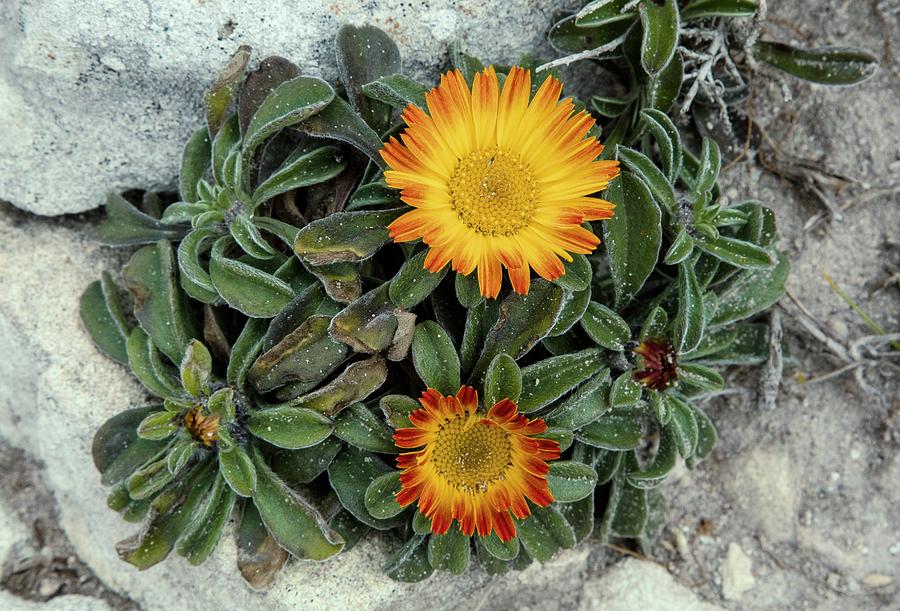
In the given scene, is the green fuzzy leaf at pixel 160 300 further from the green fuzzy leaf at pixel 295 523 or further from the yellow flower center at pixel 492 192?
the yellow flower center at pixel 492 192

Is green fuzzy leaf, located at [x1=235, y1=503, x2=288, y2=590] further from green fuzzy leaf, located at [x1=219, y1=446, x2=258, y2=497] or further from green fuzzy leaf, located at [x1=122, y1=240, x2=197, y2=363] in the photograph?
green fuzzy leaf, located at [x1=122, y1=240, x2=197, y2=363]

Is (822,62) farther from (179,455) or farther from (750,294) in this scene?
(179,455)

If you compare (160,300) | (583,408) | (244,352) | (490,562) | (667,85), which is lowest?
(490,562)

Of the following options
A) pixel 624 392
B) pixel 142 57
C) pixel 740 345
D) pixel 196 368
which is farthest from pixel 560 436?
pixel 142 57

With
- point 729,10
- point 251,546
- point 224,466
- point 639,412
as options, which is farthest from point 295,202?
point 729,10

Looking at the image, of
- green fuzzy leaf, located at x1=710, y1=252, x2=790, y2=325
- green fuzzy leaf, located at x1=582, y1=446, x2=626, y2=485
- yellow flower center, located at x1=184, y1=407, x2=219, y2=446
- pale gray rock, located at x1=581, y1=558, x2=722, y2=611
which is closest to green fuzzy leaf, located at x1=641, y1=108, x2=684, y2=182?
green fuzzy leaf, located at x1=710, y1=252, x2=790, y2=325

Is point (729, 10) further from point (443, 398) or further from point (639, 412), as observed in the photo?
point (443, 398)
